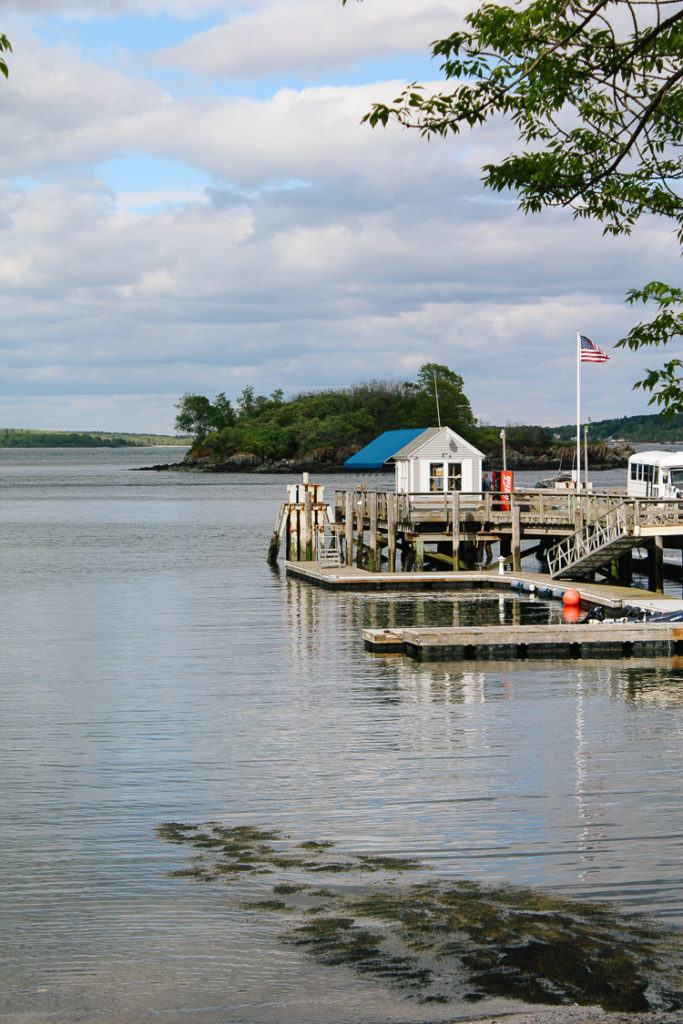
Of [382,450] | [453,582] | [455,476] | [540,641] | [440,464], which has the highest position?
[382,450]

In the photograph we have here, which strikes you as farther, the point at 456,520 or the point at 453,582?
the point at 456,520

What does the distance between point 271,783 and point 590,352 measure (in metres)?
32.8

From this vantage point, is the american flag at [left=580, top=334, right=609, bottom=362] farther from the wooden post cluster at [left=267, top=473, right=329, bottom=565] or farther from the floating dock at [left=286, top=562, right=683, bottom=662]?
the floating dock at [left=286, top=562, right=683, bottom=662]

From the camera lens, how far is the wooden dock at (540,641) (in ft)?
79.7

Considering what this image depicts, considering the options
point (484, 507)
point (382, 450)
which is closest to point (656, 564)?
point (484, 507)

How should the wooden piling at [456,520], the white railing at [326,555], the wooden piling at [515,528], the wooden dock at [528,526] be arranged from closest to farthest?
the wooden dock at [528,526] < the wooden piling at [515,528] < the wooden piling at [456,520] < the white railing at [326,555]

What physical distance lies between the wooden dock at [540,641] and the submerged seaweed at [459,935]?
490 inches

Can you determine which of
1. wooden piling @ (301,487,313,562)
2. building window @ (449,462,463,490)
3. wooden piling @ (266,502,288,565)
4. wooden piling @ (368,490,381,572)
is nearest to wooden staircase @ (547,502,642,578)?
wooden piling @ (368,490,381,572)

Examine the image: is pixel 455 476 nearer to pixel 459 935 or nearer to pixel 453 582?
pixel 453 582

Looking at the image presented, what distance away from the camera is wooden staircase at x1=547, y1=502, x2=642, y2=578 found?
32.5 m

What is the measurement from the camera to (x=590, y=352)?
44500 mm

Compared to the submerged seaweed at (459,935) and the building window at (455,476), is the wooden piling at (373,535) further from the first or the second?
the submerged seaweed at (459,935)

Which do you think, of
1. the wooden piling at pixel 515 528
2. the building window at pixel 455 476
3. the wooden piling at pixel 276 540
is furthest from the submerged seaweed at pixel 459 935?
the wooden piling at pixel 276 540

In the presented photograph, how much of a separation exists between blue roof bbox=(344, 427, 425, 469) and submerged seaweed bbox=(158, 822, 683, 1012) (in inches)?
1410
